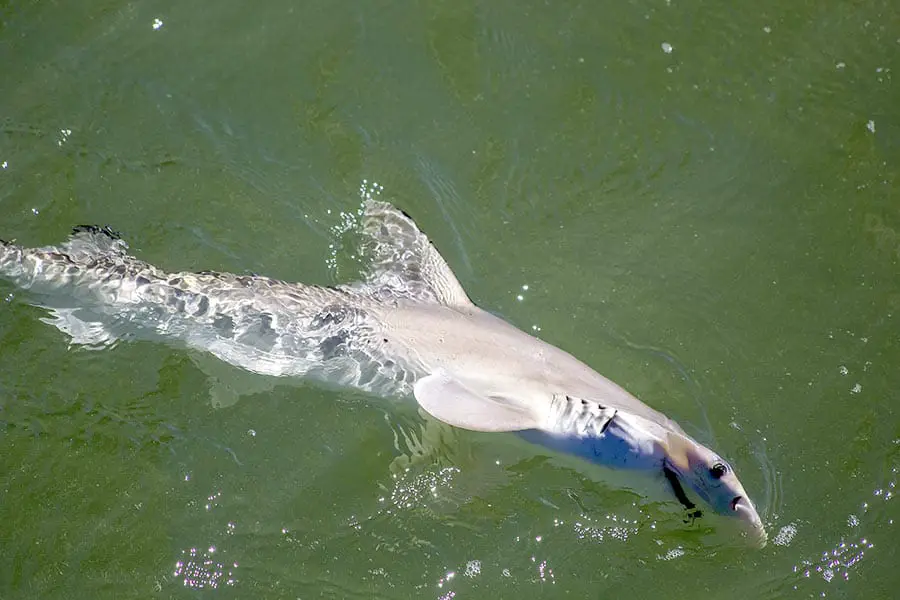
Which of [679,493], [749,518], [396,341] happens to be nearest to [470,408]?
[396,341]

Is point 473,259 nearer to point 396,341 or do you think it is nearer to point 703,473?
point 396,341

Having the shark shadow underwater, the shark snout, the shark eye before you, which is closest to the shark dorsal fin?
the shark shadow underwater

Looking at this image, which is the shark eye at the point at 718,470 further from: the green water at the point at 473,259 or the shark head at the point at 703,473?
the green water at the point at 473,259

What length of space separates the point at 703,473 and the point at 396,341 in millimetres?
1609

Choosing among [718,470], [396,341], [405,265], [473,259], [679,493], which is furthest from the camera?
[473,259]

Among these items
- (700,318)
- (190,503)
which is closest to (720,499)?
(700,318)

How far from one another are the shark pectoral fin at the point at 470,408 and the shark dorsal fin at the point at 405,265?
62 centimetres

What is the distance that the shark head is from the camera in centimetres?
394

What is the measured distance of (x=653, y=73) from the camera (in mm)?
6242

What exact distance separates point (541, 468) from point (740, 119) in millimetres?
3018

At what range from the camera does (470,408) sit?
4152 millimetres

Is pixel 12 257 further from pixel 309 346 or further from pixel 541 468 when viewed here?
pixel 541 468

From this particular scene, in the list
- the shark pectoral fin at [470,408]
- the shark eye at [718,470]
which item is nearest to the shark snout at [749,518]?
the shark eye at [718,470]

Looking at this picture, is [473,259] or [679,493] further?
[473,259]
